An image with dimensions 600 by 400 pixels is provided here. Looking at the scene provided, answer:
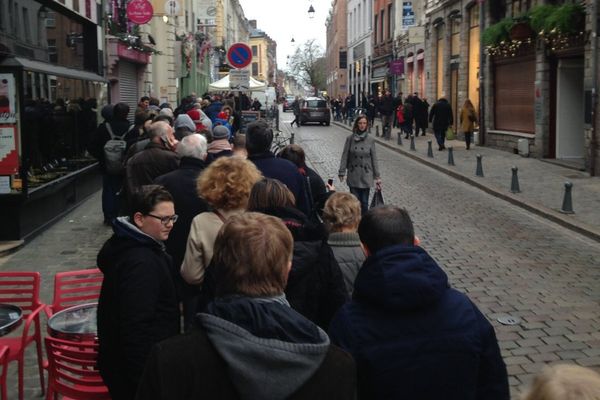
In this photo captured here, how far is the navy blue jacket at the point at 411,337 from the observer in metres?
2.55

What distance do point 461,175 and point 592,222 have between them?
20.1 ft

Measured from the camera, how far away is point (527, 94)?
21359 millimetres

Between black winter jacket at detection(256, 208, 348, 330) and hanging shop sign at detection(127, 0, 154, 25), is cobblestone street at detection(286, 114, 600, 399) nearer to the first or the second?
black winter jacket at detection(256, 208, 348, 330)

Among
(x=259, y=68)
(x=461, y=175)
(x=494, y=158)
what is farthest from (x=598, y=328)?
(x=259, y=68)

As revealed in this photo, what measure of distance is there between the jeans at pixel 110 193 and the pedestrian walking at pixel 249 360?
352 inches

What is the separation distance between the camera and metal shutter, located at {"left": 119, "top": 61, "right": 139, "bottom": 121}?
22.2 metres

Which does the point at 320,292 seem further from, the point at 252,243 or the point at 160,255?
the point at 252,243

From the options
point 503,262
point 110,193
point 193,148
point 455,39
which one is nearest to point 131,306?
point 193,148

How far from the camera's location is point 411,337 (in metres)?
2.56

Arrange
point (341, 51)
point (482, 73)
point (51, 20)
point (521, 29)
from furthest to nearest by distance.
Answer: point (341, 51)
point (482, 73)
point (521, 29)
point (51, 20)

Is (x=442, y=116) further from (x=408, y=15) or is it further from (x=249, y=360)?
(x=249, y=360)

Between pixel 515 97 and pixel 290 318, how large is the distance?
840 inches

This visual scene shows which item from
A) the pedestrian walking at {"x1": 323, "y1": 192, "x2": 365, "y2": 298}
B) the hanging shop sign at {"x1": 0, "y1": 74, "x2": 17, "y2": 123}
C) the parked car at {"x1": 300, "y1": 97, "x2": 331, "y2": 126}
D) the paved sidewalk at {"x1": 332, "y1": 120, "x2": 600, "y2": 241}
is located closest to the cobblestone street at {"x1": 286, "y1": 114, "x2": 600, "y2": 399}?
the paved sidewalk at {"x1": 332, "y1": 120, "x2": 600, "y2": 241}

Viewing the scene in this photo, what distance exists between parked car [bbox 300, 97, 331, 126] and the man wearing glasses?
40066mm
